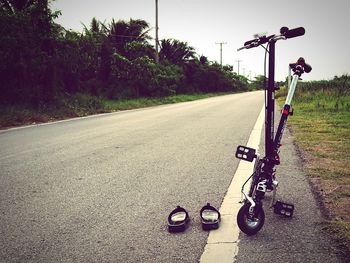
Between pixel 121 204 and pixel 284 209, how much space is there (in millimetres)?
1542

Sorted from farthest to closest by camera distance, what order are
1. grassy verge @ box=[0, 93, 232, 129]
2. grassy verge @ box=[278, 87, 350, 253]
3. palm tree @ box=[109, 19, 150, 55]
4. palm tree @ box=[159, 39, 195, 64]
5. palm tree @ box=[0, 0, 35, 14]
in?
1. palm tree @ box=[159, 39, 195, 64]
2. palm tree @ box=[109, 19, 150, 55]
3. palm tree @ box=[0, 0, 35, 14]
4. grassy verge @ box=[0, 93, 232, 129]
5. grassy verge @ box=[278, 87, 350, 253]

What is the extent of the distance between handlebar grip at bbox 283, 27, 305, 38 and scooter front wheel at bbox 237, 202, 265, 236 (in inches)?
56.2

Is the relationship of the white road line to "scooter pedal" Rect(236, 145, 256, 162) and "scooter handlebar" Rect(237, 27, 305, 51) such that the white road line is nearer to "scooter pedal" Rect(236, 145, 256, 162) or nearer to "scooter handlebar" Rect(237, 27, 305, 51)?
"scooter pedal" Rect(236, 145, 256, 162)

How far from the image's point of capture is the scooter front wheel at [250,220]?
8.39 ft

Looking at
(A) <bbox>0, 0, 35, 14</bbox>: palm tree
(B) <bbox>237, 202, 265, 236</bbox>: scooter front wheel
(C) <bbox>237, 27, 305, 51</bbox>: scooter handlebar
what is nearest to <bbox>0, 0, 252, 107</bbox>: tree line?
(A) <bbox>0, 0, 35, 14</bbox>: palm tree

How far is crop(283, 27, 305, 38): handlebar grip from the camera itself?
2698 millimetres

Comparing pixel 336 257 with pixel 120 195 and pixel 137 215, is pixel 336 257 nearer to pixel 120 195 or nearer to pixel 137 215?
pixel 137 215

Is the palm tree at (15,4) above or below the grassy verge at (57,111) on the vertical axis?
above

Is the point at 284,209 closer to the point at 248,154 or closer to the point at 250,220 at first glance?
the point at 250,220

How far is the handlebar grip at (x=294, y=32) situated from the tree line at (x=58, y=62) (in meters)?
12.9

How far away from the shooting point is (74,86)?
20906 mm

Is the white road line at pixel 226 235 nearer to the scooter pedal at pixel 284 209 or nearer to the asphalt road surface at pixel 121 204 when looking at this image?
the asphalt road surface at pixel 121 204

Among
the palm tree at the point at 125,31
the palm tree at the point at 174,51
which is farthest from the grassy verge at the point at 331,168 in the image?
the palm tree at the point at 174,51

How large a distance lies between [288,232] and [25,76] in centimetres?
1447
